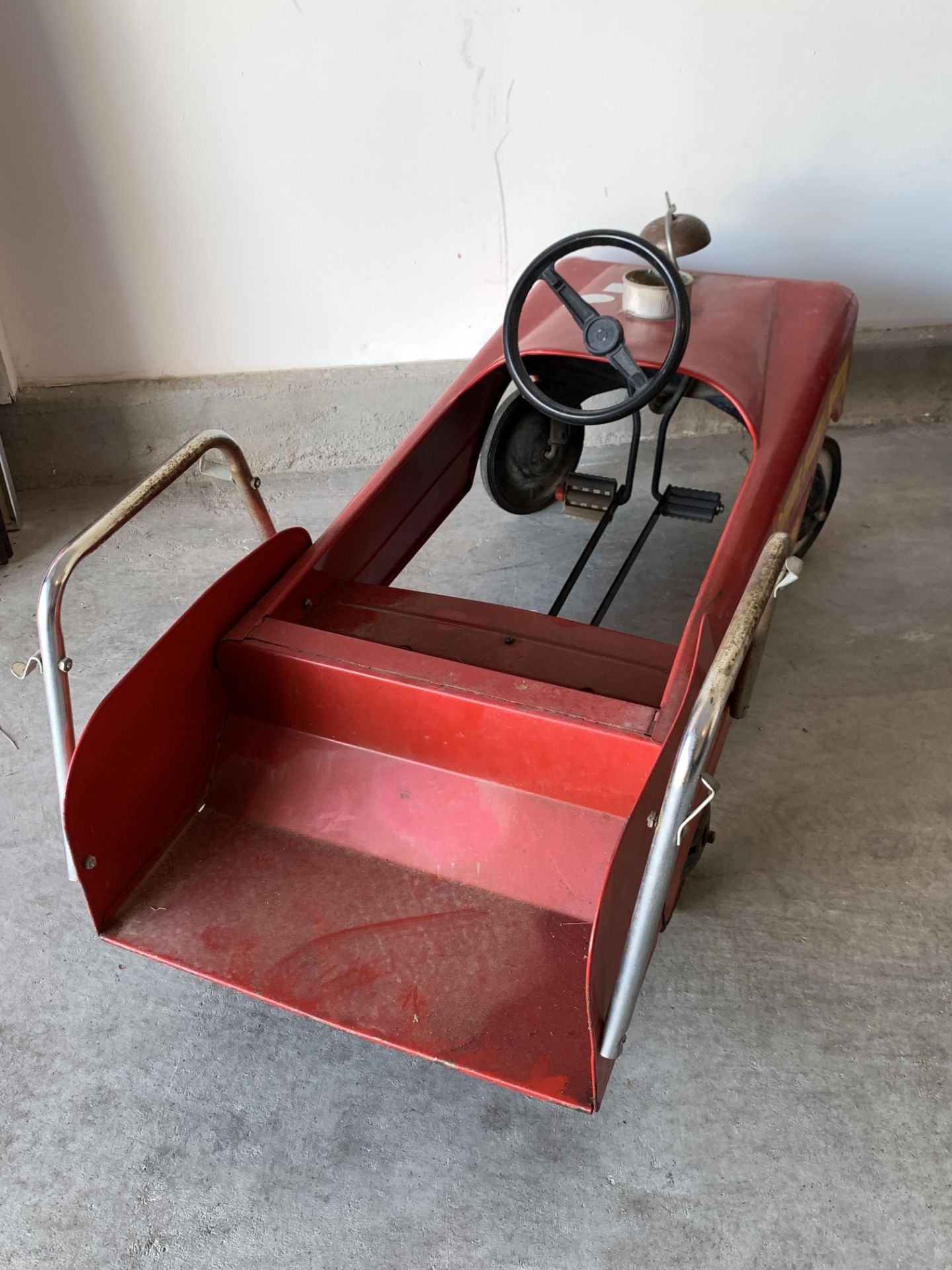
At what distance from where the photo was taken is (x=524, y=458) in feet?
9.69

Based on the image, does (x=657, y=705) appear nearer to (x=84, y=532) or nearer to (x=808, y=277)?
(x=84, y=532)

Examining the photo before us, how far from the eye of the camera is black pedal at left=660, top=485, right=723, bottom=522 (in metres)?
2.55

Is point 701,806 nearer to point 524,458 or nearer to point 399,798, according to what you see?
point 399,798

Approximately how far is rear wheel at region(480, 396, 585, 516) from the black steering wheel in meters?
0.73

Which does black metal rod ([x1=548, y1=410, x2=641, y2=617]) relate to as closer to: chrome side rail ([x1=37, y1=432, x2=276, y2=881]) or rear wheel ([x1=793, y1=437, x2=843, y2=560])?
rear wheel ([x1=793, y1=437, x2=843, y2=560])

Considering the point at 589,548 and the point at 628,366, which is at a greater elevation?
the point at 628,366

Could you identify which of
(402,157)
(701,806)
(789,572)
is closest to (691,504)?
(789,572)

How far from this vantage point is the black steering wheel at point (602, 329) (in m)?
1.86

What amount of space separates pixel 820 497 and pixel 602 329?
139cm

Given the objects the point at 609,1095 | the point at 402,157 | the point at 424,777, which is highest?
the point at 402,157

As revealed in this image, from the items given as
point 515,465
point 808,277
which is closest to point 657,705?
point 515,465

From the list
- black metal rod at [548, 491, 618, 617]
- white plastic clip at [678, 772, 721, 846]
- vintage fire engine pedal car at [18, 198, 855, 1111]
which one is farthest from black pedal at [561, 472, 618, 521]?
white plastic clip at [678, 772, 721, 846]

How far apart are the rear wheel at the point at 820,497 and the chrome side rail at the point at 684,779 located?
5.25 ft

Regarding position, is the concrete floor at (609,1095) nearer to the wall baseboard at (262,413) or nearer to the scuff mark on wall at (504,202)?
the wall baseboard at (262,413)
